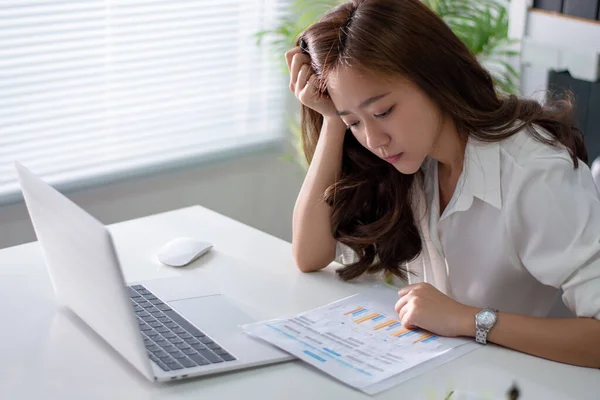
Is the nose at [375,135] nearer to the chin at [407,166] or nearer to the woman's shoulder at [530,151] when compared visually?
the chin at [407,166]

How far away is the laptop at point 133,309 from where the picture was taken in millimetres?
1062

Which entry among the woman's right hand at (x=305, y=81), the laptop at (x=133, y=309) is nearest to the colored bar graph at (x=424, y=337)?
the laptop at (x=133, y=309)

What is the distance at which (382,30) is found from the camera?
1279mm

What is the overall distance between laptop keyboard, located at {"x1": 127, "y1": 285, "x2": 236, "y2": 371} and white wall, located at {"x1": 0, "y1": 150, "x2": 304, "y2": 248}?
1.29 metres

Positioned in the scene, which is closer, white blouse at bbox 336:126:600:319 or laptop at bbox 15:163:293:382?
laptop at bbox 15:163:293:382

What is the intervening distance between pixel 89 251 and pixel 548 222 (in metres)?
0.69

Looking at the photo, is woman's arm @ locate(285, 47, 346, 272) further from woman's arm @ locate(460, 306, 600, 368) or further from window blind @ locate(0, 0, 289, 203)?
window blind @ locate(0, 0, 289, 203)

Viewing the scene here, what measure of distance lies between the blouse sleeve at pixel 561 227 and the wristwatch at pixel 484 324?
12 cm

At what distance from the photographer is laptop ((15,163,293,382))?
1.06 metres

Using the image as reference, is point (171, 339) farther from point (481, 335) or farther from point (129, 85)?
point (129, 85)

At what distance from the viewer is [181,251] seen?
1555 millimetres

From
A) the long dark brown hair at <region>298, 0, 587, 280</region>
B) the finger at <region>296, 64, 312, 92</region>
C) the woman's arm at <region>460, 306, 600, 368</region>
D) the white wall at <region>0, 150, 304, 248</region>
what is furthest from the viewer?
the white wall at <region>0, 150, 304, 248</region>

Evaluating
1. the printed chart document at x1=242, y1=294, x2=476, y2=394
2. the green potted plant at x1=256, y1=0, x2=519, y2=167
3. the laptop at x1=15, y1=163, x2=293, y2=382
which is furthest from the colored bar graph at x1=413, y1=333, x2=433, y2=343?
the green potted plant at x1=256, y1=0, x2=519, y2=167

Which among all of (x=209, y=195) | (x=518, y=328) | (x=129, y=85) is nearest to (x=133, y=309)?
(x=518, y=328)
